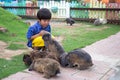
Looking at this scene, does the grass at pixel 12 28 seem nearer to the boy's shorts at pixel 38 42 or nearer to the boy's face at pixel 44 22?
the boy's shorts at pixel 38 42

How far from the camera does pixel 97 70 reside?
251 inches

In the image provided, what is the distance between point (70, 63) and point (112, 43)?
12.6 ft

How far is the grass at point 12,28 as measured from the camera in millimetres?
9746

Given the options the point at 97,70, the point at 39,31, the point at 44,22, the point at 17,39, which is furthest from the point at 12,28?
the point at 97,70

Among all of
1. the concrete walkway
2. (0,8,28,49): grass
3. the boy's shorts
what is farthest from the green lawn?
the boy's shorts

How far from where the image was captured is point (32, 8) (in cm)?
1892

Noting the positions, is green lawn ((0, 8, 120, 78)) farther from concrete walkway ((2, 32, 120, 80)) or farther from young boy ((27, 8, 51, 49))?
young boy ((27, 8, 51, 49))

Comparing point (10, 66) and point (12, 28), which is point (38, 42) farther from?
point (12, 28)

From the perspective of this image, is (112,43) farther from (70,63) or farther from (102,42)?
(70,63)

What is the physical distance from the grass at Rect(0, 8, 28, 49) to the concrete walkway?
260 centimetres

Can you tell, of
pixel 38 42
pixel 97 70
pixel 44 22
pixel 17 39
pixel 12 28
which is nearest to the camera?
pixel 97 70

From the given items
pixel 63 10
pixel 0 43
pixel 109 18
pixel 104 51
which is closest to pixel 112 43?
pixel 104 51

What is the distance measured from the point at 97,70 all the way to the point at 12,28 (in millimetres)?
6159

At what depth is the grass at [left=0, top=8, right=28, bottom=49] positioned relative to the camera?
32.0 feet
